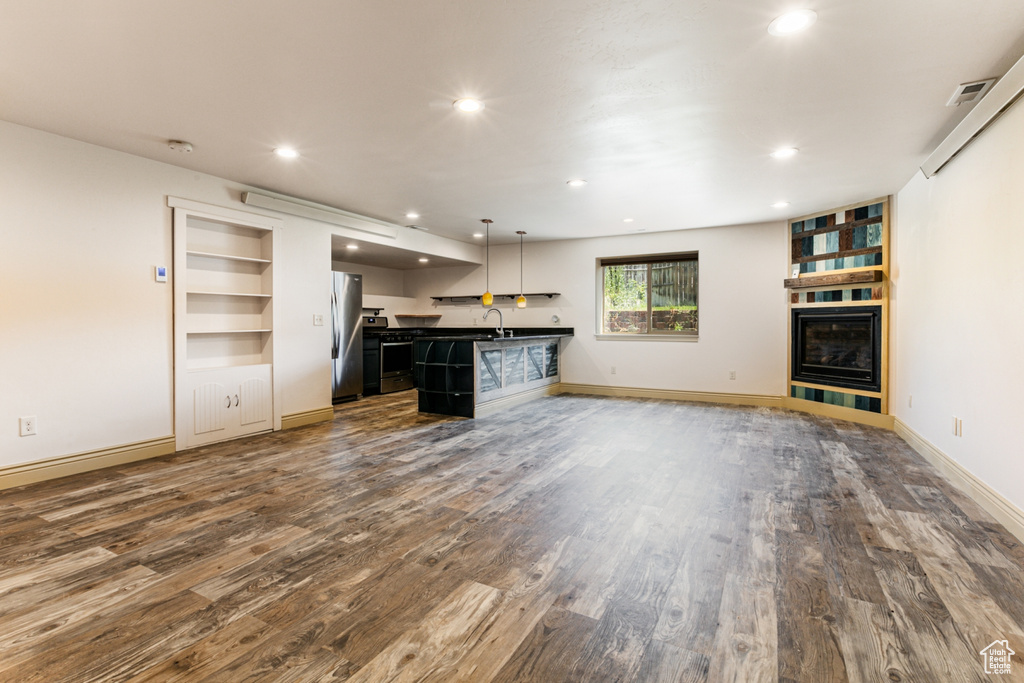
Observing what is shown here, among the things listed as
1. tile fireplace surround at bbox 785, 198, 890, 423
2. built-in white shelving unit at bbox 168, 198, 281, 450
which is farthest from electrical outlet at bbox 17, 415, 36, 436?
tile fireplace surround at bbox 785, 198, 890, 423

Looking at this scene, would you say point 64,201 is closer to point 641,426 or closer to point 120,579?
point 120,579

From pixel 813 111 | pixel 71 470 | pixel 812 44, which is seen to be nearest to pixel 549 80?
pixel 812 44

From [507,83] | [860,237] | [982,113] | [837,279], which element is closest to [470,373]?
[507,83]

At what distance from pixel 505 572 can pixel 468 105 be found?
2586mm

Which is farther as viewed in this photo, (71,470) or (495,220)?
(495,220)

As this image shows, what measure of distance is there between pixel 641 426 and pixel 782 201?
9.50 feet

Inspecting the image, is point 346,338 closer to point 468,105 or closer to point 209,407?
point 209,407

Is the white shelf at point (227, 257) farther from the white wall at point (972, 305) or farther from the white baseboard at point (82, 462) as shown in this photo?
the white wall at point (972, 305)

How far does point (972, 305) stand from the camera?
3.00 meters

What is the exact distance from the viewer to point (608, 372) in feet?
23.8

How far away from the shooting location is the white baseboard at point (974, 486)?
7.84ft

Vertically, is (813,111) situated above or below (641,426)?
above

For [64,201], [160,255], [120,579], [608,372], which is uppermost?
[64,201]

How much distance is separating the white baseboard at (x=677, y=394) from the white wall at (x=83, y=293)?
210 inches
